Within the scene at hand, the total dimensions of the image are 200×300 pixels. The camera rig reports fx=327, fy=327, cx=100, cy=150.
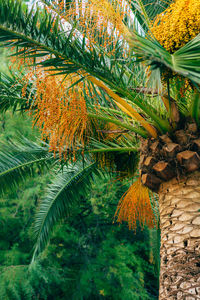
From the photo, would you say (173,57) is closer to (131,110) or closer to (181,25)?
(181,25)

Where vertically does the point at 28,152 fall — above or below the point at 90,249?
above

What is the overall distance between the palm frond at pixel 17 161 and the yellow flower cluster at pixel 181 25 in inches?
96.4

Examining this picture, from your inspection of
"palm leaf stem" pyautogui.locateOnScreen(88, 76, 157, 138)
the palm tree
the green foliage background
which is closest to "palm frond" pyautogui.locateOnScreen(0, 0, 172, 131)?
the palm tree

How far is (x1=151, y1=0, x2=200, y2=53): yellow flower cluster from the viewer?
2.35 meters

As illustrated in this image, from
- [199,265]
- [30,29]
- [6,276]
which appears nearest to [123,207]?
[199,265]

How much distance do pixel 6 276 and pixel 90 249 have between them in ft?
7.33

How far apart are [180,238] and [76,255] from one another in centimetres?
603

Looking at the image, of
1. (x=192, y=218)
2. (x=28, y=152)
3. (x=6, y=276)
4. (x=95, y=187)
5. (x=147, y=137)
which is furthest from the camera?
(x=95, y=187)

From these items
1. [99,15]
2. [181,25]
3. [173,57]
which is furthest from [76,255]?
[173,57]

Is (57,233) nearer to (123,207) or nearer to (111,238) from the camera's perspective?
(111,238)

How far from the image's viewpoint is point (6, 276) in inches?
269

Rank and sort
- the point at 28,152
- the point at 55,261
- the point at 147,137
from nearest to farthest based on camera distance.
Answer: the point at 147,137 → the point at 28,152 → the point at 55,261

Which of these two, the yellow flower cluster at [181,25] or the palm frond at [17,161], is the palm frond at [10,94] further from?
the yellow flower cluster at [181,25]

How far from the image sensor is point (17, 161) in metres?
4.62
